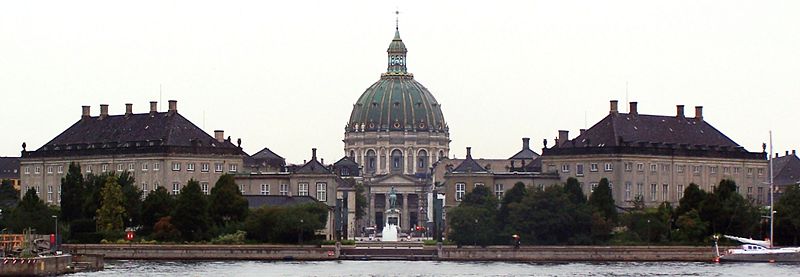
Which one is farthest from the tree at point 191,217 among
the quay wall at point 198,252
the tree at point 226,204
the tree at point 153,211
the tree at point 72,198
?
the tree at point 72,198

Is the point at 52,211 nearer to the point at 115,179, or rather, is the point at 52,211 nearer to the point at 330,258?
the point at 115,179

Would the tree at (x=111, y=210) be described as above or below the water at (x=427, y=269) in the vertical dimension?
above

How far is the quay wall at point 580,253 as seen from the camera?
536ft

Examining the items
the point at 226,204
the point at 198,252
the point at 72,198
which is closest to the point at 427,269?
the point at 198,252

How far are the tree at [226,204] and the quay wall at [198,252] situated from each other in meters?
10.0

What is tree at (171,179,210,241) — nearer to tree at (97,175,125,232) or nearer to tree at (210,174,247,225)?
tree at (210,174,247,225)

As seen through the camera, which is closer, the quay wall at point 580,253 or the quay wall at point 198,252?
the quay wall at point 580,253

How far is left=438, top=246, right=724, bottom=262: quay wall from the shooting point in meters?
163

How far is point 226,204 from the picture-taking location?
176375 mm

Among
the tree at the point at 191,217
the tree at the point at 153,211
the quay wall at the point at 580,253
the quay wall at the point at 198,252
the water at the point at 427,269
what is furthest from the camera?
the tree at the point at 153,211

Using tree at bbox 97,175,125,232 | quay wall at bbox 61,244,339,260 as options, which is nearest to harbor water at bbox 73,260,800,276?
quay wall at bbox 61,244,339,260

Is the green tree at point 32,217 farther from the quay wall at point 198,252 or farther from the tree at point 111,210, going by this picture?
the quay wall at point 198,252

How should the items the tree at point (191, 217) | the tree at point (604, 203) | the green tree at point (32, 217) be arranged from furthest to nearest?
the tree at point (604, 203), the green tree at point (32, 217), the tree at point (191, 217)

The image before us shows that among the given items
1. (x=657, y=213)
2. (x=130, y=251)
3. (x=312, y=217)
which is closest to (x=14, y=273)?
(x=130, y=251)
